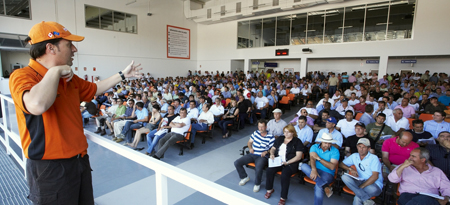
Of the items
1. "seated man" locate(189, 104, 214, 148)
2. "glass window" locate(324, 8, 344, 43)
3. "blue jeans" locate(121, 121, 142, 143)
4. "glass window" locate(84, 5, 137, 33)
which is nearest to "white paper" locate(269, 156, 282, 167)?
"seated man" locate(189, 104, 214, 148)

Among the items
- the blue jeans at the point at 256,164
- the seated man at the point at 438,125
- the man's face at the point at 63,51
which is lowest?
the blue jeans at the point at 256,164

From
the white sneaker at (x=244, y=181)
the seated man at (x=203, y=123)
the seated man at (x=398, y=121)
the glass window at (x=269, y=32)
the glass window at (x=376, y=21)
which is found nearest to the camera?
the white sneaker at (x=244, y=181)

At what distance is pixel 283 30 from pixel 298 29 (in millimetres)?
1241

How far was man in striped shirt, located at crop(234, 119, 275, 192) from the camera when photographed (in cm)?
384

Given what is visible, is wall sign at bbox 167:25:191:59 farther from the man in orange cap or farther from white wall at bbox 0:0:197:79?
the man in orange cap

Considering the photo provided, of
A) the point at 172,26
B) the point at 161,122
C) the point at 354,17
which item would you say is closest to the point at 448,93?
the point at 354,17

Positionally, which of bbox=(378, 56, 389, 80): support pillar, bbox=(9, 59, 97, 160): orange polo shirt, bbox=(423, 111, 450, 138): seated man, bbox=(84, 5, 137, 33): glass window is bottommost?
bbox=(423, 111, 450, 138): seated man

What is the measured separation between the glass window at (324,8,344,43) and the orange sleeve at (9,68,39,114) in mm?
16809

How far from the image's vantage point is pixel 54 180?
1.19 m

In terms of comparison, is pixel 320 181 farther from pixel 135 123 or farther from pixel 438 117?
pixel 135 123

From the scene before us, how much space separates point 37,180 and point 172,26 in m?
20.8

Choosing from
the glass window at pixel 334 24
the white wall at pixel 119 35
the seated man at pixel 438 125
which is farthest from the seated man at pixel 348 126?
the white wall at pixel 119 35

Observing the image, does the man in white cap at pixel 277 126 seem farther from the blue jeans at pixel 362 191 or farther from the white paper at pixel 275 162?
the blue jeans at pixel 362 191

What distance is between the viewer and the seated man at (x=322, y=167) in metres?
3.27
